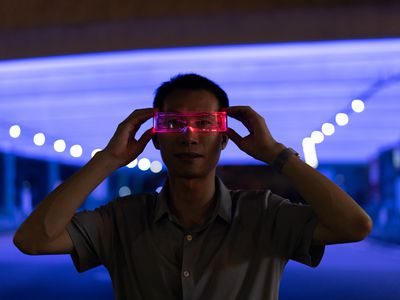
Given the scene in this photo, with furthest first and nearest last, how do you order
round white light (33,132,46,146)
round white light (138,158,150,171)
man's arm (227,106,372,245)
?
round white light (33,132,46,146)
round white light (138,158,150,171)
man's arm (227,106,372,245)

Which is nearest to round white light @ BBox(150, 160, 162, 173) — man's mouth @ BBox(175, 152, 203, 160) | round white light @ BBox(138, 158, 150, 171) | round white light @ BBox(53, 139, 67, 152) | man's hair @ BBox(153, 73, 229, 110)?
round white light @ BBox(138, 158, 150, 171)

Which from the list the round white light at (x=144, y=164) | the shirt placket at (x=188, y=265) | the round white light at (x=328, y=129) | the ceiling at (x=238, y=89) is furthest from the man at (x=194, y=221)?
the round white light at (x=328, y=129)

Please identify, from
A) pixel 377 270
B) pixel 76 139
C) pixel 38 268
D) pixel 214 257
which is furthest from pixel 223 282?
pixel 76 139

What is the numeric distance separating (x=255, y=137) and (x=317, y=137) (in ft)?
10.5

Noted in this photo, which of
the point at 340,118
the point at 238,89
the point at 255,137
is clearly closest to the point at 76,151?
the point at 238,89

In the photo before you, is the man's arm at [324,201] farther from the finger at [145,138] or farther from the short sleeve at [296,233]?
the finger at [145,138]

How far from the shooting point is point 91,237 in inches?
52.3

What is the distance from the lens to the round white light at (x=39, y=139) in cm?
430

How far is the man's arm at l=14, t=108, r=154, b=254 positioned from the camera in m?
1.22

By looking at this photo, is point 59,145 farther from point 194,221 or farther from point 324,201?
point 324,201

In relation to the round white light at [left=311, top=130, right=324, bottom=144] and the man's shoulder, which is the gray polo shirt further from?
the round white light at [left=311, top=130, right=324, bottom=144]

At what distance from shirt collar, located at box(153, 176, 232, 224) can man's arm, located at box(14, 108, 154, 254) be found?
0.19 m

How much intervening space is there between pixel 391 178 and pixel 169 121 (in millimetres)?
2708

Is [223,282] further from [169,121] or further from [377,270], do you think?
[377,270]
